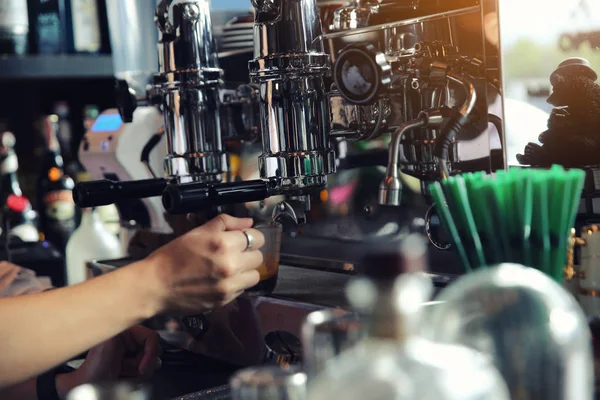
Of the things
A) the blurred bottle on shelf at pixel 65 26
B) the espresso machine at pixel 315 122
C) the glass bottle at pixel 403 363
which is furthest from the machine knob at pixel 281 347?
the blurred bottle on shelf at pixel 65 26

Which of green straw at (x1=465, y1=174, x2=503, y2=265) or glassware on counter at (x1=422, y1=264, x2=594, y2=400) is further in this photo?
green straw at (x1=465, y1=174, x2=503, y2=265)

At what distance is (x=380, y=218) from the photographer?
3.52ft

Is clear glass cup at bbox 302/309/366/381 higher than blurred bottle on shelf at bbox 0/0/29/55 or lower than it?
lower

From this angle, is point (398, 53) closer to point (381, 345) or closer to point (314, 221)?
point (314, 221)

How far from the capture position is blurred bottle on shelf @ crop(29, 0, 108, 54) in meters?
2.03

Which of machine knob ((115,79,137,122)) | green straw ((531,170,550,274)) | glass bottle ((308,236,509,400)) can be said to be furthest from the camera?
machine knob ((115,79,137,122))

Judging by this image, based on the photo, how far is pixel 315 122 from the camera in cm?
96

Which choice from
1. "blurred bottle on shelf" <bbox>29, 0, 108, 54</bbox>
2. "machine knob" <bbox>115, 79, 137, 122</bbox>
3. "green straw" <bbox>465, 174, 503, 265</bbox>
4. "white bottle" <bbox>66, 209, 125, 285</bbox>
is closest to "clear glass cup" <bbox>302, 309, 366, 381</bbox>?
"green straw" <bbox>465, 174, 503, 265</bbox>

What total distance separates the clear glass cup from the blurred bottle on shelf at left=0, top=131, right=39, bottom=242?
155 centimetres

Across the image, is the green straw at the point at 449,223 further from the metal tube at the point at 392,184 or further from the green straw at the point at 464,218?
the metal tube at the point at 392,184

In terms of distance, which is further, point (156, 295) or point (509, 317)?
point (156, 295)

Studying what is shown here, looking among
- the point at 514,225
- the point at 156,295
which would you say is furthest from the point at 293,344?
the point at 514,225

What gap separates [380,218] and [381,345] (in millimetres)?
634

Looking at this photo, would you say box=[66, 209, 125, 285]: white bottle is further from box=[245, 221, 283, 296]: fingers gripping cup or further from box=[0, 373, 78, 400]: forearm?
box=[245, 221, 283, 296]: fingers gripping cup
